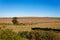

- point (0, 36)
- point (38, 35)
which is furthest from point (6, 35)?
point (38, 35)

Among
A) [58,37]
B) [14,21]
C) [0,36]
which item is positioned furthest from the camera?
[14,21]

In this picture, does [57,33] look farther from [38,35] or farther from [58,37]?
[38,35]

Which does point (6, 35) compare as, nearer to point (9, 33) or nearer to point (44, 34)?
point (9, 33)

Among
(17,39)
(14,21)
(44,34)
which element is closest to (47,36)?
(44,34)

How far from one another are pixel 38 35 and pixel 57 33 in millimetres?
2155

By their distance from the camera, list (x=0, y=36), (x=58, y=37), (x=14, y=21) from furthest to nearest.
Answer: (x=14, y=21) < (x=58, y=37) < (x=0, y=36)

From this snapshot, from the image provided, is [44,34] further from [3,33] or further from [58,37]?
[3,33]

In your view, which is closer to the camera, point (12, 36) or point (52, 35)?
point (12, 36)

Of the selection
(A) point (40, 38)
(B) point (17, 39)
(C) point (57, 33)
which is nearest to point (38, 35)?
(A) point (40, 38)

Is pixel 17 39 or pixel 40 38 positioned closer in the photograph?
pixel 17 39

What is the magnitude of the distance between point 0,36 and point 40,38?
6731 mm

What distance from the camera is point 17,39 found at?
20.1 m

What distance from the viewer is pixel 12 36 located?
19531 millimetres

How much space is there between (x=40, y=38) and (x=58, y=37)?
213cm
